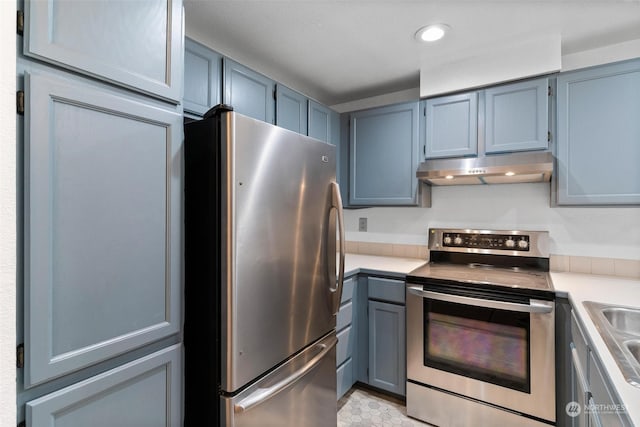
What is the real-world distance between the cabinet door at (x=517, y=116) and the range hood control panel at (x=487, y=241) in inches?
24.7

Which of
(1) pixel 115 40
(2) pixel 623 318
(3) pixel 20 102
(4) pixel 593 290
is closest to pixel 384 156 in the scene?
(4) pixel 593 290

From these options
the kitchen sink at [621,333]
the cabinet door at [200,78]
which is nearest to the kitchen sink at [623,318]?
the kitchen sink at [621,333]

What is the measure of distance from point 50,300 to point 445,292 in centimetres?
184

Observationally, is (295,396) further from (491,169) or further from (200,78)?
(491,169)

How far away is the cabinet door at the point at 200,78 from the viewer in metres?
1.59

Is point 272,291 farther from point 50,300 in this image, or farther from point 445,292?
point 445,292

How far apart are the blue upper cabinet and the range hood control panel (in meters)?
0.40

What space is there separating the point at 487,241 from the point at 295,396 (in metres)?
1.71

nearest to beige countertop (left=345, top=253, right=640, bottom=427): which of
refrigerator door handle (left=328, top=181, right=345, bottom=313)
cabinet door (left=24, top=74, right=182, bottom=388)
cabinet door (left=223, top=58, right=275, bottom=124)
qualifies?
refrigerator door handle (left=328, top=181, right=345, bottom=313)

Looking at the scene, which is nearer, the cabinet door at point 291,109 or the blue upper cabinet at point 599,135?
the blue upper cabinet at point 599,135

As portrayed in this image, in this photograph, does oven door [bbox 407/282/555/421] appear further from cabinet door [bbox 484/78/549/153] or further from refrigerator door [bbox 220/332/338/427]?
cabinet door [bbox 484/78/549/153]

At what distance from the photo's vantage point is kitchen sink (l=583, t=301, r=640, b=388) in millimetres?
895

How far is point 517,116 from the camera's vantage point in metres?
2.05

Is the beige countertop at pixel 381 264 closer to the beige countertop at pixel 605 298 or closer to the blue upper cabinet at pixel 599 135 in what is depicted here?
the beige countertop at pixel 605 298
